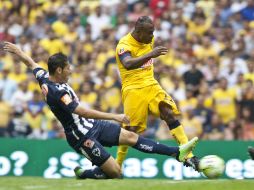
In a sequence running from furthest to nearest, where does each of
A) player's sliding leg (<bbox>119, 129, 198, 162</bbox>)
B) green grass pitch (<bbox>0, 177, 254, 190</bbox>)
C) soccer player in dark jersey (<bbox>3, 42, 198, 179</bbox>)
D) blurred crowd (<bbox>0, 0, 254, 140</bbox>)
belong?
blurred crowd (<bbox>0, 0, 254, 140</bbox>) < player's sliding leg (<bbox>119, 129, 198, 162</bbox>) < soccer player in dark jersey (<bbox>3, 42, 198, 179</bbox>) < green grass pitch (<bbox>0, 177, 254, 190</bbox>)

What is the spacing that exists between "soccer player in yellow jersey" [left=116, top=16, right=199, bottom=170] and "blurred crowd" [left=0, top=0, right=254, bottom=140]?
16.4ft

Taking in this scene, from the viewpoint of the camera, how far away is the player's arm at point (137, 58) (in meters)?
12.2

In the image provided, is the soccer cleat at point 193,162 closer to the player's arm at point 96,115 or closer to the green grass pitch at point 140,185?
the green grass pitch at point 140,185

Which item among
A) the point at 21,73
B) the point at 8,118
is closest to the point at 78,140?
the point at 8,118

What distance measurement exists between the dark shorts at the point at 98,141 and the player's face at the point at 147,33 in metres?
1.54

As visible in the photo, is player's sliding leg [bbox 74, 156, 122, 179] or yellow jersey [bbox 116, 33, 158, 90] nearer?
player's sliding leg [bbox 74, 156, 122, 179]

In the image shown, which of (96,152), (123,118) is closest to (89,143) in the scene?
(96,152)

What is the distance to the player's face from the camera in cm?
1302

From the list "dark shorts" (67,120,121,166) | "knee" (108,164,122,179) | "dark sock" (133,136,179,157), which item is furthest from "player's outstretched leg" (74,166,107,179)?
"dark sock" (133,136,179,157)

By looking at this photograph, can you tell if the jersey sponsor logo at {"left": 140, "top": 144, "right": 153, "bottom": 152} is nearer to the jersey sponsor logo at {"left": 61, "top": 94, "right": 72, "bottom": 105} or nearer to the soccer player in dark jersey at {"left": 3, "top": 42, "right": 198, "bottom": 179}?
the soccer player in dark jersey at {"left": 3, "top": 42, "right": 198, "bottom": 179}

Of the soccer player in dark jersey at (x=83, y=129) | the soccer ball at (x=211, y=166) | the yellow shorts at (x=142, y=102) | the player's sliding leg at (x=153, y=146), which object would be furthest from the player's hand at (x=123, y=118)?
the yellow shorts at (x=142, y=102)

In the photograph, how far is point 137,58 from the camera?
41.3ft

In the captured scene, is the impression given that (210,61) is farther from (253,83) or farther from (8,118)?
(8,118)

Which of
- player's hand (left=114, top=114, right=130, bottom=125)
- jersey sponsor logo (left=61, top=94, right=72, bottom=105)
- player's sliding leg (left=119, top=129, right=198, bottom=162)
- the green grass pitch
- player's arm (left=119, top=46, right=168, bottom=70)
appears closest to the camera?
the green grass pitch
